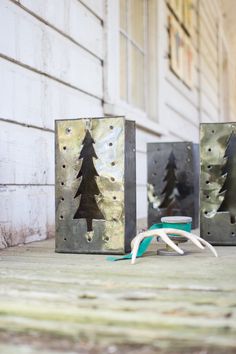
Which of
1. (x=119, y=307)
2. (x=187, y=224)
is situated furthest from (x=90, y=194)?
(x=119, y=307)

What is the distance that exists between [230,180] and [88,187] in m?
0.46

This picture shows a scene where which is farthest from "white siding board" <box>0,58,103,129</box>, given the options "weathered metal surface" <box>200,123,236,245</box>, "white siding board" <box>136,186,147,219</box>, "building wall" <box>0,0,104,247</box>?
"white siding board" <box>136,186,147,219</box>

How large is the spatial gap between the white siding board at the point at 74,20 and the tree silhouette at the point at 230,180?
85 centimetres

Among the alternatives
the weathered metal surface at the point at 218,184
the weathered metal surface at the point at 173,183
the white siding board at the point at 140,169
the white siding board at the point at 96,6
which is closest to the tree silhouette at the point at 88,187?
the weathered metal surface at the point at 218,184

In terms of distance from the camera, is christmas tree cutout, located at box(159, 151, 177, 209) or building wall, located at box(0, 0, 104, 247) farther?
christmas tree cutout, located at box(159, 151, 177, 209)

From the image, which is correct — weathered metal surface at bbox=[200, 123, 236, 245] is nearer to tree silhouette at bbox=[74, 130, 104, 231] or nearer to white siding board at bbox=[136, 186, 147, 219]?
tree silhouette at bbox=[74, 130, 104, 231]

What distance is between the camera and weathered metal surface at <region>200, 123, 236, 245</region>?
1579 mm

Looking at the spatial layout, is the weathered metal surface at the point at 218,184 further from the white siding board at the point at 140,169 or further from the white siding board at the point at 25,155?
the white siding board at the point at 140,169

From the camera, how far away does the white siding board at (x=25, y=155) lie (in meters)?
1.59

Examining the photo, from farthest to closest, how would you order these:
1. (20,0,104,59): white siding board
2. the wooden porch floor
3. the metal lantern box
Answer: (20,0,104,59): white siding board → the metal lantern box → the wooden porch floor

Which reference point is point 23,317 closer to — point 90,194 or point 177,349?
point 177,349

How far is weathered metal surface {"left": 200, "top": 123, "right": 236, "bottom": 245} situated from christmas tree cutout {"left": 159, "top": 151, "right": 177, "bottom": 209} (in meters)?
0.55

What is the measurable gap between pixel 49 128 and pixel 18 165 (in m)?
0.28

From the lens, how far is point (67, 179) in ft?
4.79
